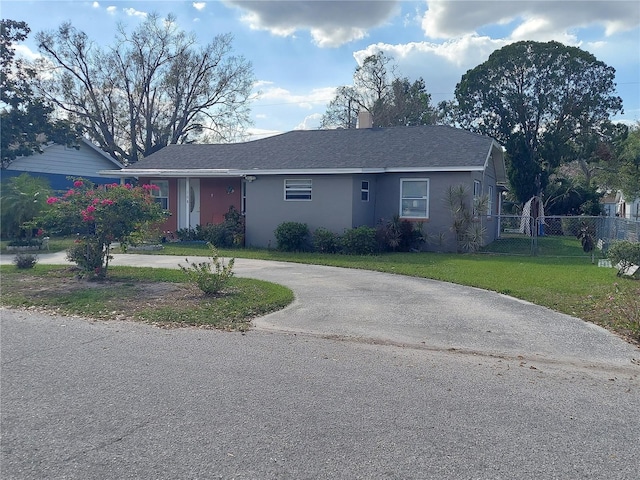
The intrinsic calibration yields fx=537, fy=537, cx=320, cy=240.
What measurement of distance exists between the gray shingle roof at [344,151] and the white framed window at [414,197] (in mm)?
669

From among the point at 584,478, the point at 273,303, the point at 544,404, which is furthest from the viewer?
the point at 273,303

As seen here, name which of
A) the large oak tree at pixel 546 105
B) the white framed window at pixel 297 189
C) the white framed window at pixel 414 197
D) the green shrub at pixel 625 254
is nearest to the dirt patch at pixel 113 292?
the white framed window at pixel 297 189

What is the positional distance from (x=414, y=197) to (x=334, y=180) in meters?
2.79

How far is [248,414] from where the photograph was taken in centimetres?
440

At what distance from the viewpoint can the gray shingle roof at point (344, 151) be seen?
703 inches

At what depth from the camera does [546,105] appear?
31781 mm

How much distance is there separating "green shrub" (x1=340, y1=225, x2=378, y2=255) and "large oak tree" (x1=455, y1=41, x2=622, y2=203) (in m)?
18.8

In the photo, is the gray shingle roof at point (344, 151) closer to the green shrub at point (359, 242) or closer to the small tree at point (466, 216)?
the small tree at point (466, 216)

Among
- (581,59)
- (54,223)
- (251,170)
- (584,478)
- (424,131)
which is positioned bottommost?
(584,478)

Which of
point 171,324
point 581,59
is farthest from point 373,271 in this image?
point 581,59

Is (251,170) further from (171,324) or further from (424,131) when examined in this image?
(171,324)

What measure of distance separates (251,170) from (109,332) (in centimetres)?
1189

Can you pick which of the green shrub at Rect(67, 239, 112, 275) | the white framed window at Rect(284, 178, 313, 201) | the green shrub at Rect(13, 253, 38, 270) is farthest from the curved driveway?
the white framed window at Rect(284, 178, 313, 201)

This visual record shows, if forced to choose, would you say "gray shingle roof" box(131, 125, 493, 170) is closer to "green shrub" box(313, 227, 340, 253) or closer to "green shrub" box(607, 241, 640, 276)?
"green shrub" box(313, 227, 340, 253)
